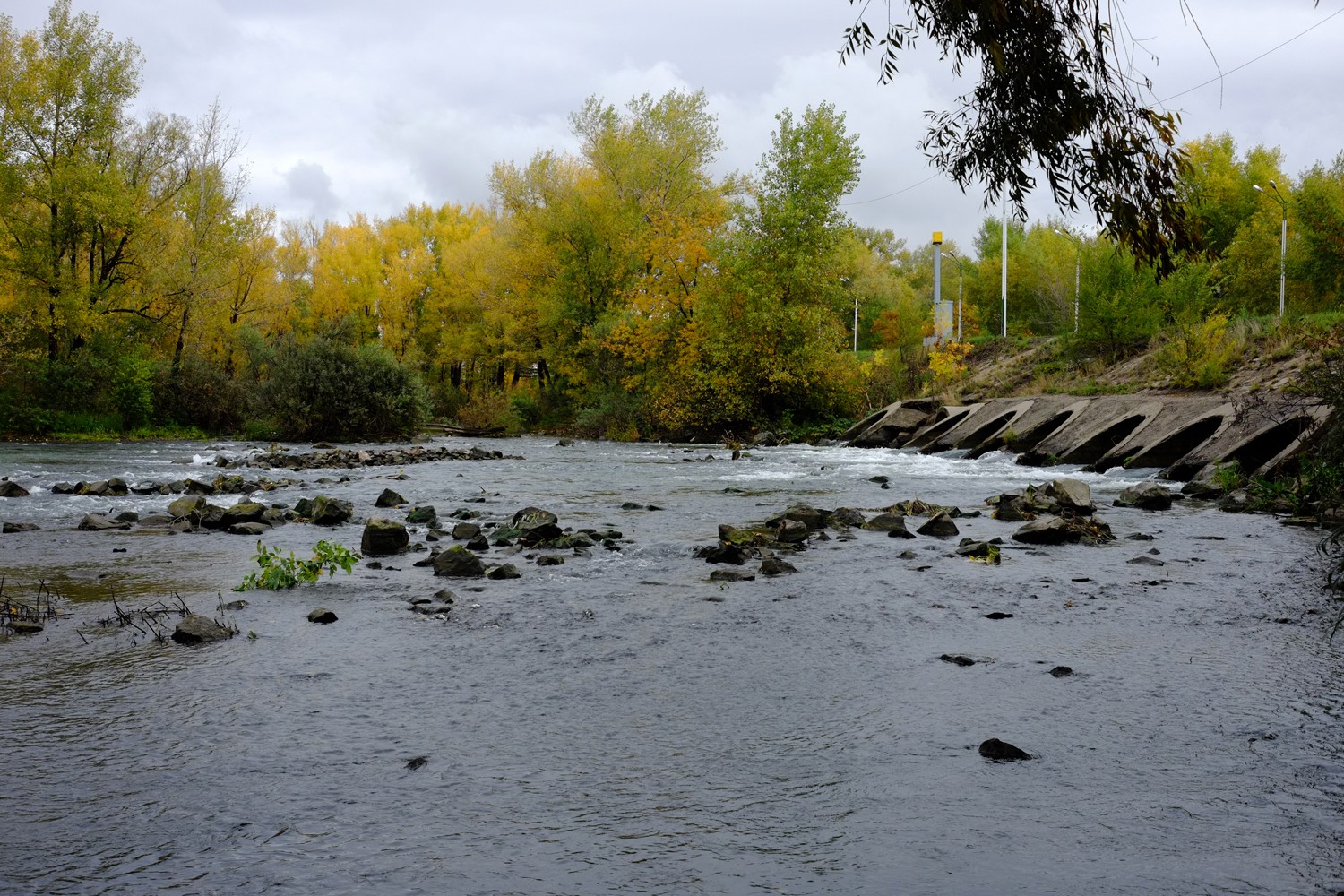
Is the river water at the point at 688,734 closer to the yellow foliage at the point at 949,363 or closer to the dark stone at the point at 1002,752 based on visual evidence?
the dark stone at the point at 1002,752

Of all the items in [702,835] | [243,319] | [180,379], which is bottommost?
[702,835]

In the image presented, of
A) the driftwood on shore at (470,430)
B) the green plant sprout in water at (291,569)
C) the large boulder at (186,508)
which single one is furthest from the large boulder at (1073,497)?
the driftwood on shore at (470,430)

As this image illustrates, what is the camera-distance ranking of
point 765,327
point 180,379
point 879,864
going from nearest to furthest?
point 879,864
point 765,327
point 180,379

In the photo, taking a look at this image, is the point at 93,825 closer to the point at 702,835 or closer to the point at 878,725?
the point at 702,835

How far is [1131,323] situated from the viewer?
2989cm

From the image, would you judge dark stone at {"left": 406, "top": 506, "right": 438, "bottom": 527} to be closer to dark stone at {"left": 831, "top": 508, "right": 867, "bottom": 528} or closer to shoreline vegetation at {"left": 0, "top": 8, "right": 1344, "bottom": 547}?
dark stone at {"left": 831, "top": 508, "right": 867, "bottom": 528}

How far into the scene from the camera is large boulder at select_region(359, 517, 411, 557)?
28.7ft

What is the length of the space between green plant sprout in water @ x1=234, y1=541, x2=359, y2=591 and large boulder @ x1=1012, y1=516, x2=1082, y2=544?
6.36 meters

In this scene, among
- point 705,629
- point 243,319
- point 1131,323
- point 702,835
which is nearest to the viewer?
point 702,835

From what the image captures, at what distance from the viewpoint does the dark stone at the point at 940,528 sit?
984 centimetres

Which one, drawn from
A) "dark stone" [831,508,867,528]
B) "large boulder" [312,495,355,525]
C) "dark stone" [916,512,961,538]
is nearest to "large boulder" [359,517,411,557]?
"large boulder" [312,495,355,525]

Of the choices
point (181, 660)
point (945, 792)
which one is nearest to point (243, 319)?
point (181, 660)

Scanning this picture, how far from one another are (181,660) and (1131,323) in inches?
1208

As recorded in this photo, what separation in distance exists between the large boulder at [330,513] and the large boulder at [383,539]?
6.99 feet
